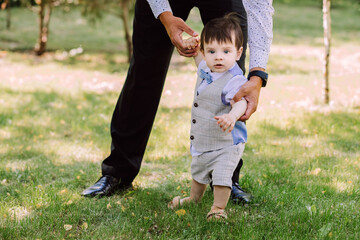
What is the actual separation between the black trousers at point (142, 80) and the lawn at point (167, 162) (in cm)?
25

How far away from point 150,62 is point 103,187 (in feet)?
2.92

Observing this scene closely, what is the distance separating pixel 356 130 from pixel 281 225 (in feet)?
7.97

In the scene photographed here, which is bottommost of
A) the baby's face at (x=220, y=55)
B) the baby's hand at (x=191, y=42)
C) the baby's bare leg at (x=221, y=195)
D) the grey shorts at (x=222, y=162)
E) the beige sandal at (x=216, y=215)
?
the beige sandal at (x=216, y=215)

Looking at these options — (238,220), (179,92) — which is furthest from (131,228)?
(179,92)

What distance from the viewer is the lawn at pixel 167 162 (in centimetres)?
241

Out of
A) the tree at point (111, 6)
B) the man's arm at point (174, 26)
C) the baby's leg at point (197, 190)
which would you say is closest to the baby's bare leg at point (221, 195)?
the baby's leg at point (197, 190)

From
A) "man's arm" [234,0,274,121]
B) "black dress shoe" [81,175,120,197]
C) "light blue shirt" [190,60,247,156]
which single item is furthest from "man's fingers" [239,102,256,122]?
"black dress shoe" [81,175,120,197]

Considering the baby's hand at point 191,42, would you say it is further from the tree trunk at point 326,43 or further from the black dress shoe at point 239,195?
the tree trunk at point 326,43

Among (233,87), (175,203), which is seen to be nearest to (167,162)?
(175,203)

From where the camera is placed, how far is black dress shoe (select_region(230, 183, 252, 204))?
274 cm

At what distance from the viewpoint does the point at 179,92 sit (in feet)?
21.0

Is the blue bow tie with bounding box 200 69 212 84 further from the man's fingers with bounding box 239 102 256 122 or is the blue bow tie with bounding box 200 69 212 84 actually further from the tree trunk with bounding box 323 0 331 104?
the tree trunk with bounding box 323 0 331 104

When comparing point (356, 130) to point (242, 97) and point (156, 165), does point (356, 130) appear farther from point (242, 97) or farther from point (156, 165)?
point (242, 97)

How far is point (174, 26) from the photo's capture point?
2.28m
